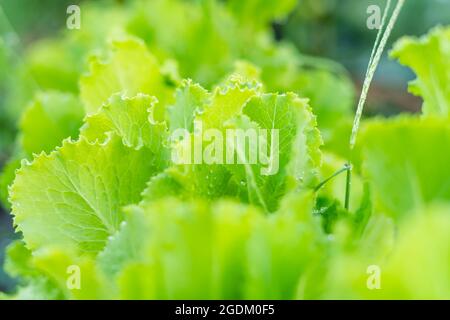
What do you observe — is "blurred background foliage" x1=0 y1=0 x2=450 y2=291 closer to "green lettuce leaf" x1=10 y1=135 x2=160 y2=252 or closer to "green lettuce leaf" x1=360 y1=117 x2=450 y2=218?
"green lettuce leaf" x1=10 y1=135 x2=160 y2=252

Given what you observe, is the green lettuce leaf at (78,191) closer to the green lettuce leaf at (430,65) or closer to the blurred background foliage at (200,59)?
the green lettuce leaf at (430,65)

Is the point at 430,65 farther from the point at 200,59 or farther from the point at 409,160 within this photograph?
the point at 200,59

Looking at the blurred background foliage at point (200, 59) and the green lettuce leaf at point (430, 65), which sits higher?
the blurred background foliage at point (200, 59)

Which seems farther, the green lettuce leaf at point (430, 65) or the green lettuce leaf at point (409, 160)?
the green lettuce leaf at point (430, 65)

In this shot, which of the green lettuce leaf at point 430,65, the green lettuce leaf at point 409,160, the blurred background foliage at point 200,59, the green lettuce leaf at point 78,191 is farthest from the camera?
the blurred background foliage at point 200,59

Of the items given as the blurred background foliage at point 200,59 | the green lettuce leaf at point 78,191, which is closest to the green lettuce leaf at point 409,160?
the green lettuce leaf at point 78,191

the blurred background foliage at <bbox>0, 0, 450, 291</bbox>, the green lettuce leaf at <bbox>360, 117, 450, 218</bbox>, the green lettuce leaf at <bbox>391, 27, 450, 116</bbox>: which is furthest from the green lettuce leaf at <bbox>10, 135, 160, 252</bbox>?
the blurred background foliage at <bbox>0, 0, 450, 291</bbox>

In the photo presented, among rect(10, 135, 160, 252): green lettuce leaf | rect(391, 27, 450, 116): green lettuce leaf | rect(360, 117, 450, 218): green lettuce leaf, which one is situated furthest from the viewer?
rect(391, 27, 450, 116): green lettuce leaf

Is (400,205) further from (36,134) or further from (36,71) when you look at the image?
(36,71)

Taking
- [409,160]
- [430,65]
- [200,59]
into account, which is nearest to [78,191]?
[409,160]

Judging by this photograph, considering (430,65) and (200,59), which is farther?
(200,59)
